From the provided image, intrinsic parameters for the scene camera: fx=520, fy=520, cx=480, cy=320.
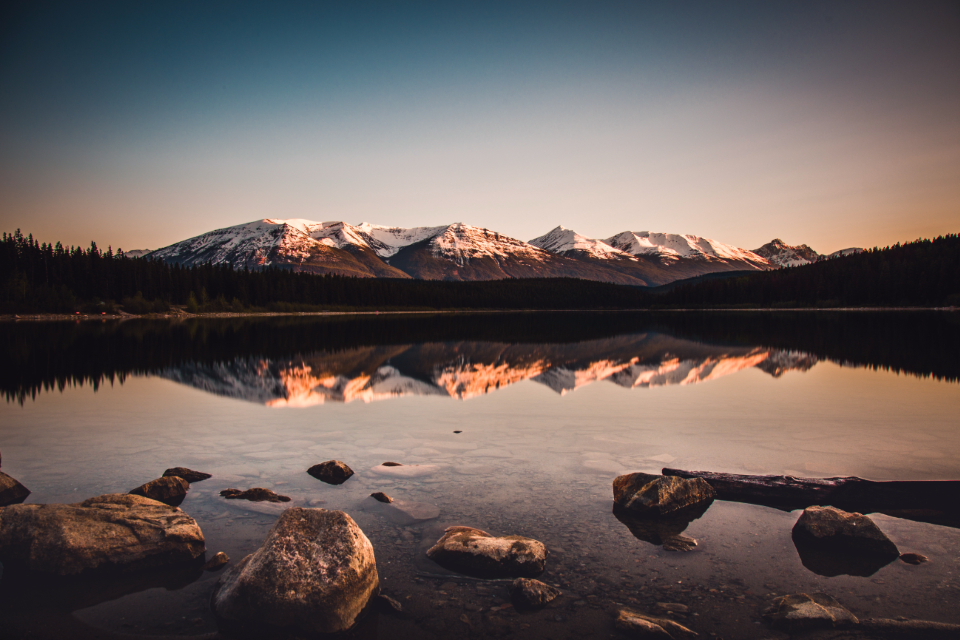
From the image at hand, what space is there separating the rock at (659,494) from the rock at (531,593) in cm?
301

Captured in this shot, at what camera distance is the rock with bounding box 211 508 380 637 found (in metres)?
6.03

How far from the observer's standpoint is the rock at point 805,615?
19.2ft

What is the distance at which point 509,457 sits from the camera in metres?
12.3

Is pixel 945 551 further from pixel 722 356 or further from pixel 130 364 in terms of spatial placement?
pixel 130 364

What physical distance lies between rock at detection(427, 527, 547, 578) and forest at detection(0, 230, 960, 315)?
12770cm

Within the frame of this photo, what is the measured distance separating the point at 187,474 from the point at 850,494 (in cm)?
1302

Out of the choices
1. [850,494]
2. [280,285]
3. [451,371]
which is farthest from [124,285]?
[850,494]

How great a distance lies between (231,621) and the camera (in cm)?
605

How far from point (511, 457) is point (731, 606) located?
21.2 feet

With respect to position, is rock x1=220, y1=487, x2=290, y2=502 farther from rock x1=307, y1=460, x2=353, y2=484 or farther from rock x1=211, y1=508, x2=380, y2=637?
rock x1=211, y1=508, x2=380, y2=637

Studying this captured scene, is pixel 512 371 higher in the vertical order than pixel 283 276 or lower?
lower

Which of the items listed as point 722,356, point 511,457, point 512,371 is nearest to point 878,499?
point 511,457

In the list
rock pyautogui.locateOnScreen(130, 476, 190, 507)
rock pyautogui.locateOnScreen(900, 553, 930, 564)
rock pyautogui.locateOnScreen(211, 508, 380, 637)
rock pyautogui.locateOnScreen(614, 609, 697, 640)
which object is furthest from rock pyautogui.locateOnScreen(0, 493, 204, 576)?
rock pyautogui.locateOnScreen(900, 553, 930, 564)

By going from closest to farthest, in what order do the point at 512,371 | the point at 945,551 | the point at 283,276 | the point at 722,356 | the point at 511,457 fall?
the point at 945,551 < the point at 511,457 < the point at 512,371 < the point at 722,356 < the point at 283,276
